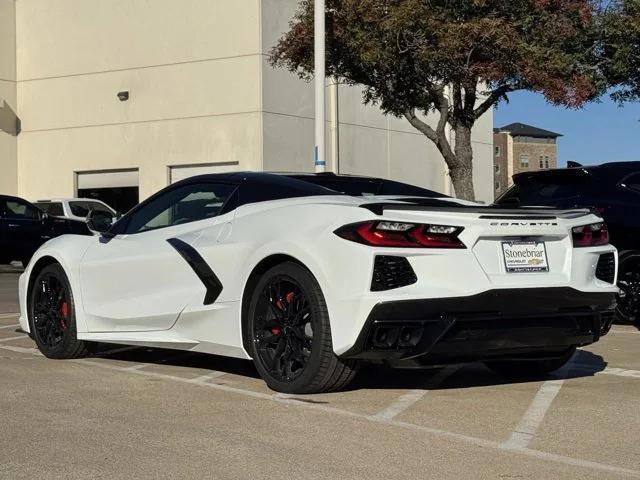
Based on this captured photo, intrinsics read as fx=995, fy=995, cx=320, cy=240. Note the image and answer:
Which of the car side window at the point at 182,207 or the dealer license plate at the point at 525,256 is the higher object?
the car side window at the point at 182,207

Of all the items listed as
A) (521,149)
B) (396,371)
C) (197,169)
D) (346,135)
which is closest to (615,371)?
(396,371)

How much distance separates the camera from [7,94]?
101 feet

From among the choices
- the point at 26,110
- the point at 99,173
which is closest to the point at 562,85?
the point at 99,173

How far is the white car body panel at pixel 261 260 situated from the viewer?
5598 millimetres

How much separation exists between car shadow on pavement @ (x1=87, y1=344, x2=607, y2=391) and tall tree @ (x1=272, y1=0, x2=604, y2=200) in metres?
8.68

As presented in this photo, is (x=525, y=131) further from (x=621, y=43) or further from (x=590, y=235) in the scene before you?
(x=590, y=235)

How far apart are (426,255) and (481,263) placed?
36 cm

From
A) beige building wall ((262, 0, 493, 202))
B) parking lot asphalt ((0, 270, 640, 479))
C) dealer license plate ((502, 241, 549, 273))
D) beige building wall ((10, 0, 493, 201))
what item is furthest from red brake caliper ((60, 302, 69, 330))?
beige building wall ((262, 0, 493, 202))

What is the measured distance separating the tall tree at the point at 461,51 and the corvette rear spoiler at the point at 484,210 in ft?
32.8

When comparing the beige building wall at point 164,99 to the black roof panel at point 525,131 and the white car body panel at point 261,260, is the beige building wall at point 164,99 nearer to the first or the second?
the white car body panel at point 261,260

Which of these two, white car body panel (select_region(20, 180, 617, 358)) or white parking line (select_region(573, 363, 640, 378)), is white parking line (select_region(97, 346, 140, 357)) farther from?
white parking line (select_region(573, 363, 640, 378))

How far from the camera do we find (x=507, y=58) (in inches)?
637

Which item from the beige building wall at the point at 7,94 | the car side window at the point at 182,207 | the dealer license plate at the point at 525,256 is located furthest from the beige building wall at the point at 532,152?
the dealer license plate at the point at 525,256

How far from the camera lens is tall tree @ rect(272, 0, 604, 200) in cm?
1605
